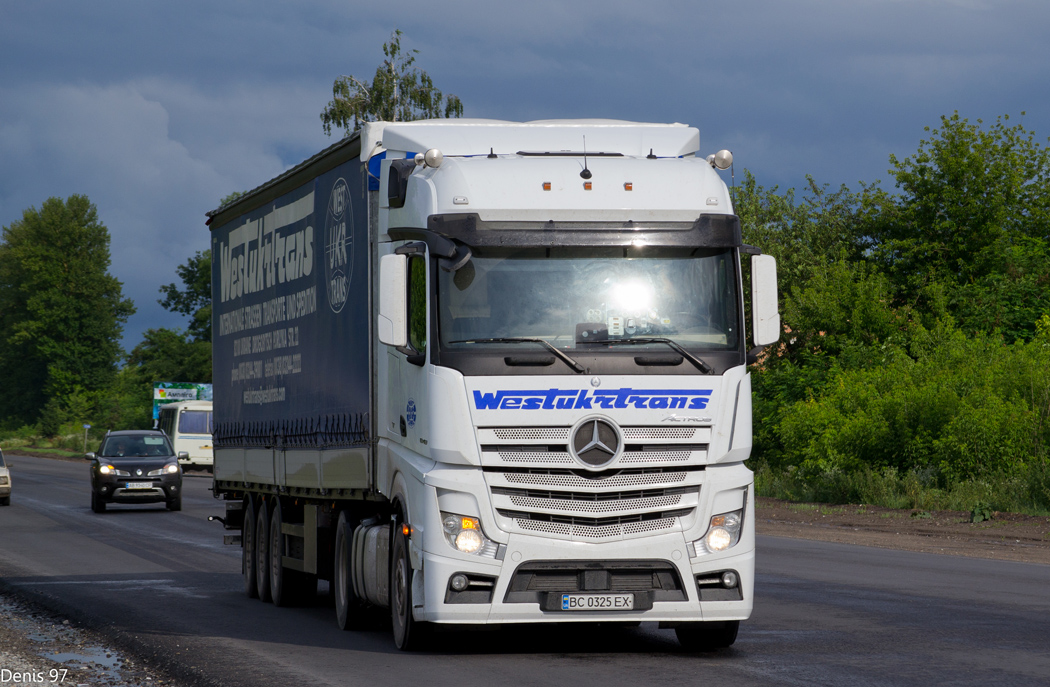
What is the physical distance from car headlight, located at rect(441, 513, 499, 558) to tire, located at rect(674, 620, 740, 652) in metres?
1.80

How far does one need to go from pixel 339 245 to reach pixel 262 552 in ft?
14.1

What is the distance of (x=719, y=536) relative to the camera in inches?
380

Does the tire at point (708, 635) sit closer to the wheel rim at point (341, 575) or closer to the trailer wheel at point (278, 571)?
the wheel rim at point (341, 575)

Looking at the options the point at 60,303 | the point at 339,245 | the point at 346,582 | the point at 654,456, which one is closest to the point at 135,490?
the point at 346,582

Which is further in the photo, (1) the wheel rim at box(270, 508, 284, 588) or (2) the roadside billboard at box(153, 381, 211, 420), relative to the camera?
(2) the roadside billboard at box(153, 381, 211, 420)

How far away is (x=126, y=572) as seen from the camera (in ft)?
58.4

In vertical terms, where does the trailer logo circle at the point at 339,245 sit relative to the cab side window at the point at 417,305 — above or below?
above

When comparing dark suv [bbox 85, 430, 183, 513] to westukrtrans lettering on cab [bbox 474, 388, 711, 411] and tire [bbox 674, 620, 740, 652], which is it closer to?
tire [bbox 674, 620, 740, 652]

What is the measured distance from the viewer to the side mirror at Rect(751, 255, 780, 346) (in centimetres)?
988

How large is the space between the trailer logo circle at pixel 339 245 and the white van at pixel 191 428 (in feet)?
162

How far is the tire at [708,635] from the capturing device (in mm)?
10234

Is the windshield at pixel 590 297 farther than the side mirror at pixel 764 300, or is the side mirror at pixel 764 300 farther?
the side mirror at pixel 764 300

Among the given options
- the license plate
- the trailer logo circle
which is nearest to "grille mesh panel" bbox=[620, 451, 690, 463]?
the license plate

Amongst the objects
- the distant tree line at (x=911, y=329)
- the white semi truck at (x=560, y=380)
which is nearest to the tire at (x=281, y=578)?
the white semi truck at (x=560, y=380)
